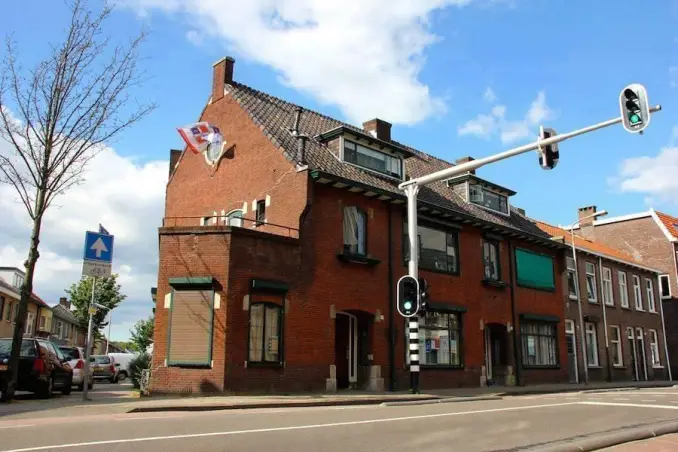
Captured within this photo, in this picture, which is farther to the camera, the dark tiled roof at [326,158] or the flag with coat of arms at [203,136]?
the flag with coat of arms at [203,136]

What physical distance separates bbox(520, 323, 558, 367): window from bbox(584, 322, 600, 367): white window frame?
13.4ft

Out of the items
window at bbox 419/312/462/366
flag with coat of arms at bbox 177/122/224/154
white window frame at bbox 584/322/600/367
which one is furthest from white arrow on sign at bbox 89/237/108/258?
white window frame at bbox 584/322/600/367

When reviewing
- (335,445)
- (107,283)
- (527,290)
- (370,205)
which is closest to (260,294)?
(370,205)

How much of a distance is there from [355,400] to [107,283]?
42.8 meters

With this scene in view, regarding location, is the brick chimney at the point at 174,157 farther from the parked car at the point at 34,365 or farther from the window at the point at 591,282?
the window at the point at 591,282

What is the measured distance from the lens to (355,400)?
15570 millimetres

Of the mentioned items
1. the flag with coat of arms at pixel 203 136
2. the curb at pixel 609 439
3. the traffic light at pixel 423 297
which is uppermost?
the flag with coat of arms at pixel 203 136

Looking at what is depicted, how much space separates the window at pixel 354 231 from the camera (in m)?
20.7

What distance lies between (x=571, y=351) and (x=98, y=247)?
82.1ft

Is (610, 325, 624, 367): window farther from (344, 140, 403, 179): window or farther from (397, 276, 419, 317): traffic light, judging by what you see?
(397, 276, 419, 317): traffic light

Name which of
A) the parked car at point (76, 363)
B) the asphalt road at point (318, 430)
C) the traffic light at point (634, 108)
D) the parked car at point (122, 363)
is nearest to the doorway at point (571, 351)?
the asphalt road at point (318, 430)

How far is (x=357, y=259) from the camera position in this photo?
2025 centimetres

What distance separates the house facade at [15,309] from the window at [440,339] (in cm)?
2153

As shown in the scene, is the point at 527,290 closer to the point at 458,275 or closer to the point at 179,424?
the point at 458,275
